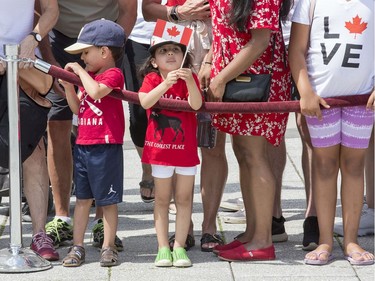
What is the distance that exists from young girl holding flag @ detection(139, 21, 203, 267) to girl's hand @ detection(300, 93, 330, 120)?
23.0 inches

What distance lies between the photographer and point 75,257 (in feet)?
19.4

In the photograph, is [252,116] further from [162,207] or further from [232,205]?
[232,205]

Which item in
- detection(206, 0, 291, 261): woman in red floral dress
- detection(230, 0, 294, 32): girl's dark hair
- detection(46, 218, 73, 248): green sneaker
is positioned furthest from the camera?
detection(46, 218, 73, 248): green sneaker

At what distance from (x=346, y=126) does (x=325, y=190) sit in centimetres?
38

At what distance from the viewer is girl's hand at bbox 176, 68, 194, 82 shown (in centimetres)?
564

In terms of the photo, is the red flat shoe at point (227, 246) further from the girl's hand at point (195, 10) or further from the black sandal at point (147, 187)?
the black sandal at point (147, 187)

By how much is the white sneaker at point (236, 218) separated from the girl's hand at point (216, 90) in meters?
1.39

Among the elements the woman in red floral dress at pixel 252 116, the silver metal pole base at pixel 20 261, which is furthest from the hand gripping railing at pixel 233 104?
the silver metal pole base at pixel 20 261


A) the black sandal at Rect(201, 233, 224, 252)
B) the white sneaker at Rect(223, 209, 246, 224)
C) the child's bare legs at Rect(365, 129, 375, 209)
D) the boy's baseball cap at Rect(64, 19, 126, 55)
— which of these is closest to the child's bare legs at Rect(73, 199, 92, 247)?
the black sandal at Rect(201, 233, 224, 252)

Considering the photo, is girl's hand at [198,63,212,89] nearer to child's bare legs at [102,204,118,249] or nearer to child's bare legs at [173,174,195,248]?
child's bare legs at [173,174,195,248]

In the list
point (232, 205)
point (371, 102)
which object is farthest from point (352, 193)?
point (232, 205)

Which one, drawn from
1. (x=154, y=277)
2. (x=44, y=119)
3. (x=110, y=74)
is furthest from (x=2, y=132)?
(x=154, y=277)

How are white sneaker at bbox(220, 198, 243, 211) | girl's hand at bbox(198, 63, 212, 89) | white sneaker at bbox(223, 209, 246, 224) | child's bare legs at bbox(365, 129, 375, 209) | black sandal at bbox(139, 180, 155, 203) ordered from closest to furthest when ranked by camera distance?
girl's hand at bbox(198, 63, 212, 89)
child's bare legs at bbox(365, 129, 375, 209)
white sneaker at bbox(223, 209, 246, 224)
white sneaker at bbox(220, 198, 243, 211)
black sandal at bbox(139, 180, 155, 203)

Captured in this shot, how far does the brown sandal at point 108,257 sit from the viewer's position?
589 centimetres
